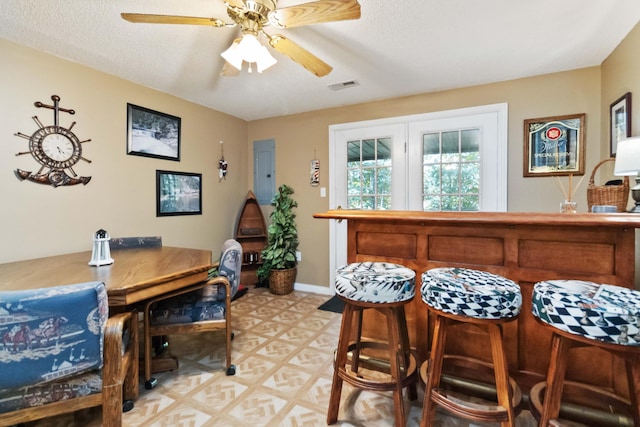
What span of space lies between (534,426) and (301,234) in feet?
9.36

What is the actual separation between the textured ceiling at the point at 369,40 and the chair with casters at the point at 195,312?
1.63 metres

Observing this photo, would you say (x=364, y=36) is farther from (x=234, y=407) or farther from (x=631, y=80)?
(x=234, y=407)

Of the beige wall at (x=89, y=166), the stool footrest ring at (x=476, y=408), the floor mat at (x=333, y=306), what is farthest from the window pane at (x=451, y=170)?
the beige wall at (x=89, y=166)

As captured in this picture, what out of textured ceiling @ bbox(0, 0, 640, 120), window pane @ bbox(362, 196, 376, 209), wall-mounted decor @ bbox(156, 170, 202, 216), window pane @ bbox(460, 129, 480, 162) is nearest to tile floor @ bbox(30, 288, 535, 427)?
wall-mounted decor @ bbox(156, 170, 202, 216)

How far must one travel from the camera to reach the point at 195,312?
6.10 ft

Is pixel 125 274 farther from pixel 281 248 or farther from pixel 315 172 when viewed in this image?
pixel 315 172

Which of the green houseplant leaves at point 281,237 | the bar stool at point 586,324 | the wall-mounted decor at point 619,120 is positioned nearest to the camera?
the bar stool at point 586,324

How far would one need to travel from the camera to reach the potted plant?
11.7 feet

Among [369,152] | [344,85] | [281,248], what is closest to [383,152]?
[369,152]

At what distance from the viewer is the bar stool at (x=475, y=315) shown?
108 cm

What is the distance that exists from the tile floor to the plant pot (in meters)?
0.93

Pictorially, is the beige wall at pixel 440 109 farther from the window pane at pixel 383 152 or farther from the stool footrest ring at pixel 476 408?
the stool footrest ring at pixel 476 408

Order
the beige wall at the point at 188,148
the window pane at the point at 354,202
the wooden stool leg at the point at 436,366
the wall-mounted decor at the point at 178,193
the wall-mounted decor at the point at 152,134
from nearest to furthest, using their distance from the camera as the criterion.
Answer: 1. the wooden stool leg at the point at 436,366
2. the beige wall at the point at 188,148
3. the wall-mounted decor at the point at 152,134
4. the wall-mounted decor at the point at 178,193
5. the window pane at the point at 354,202

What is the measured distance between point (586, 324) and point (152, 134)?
11.5ft
